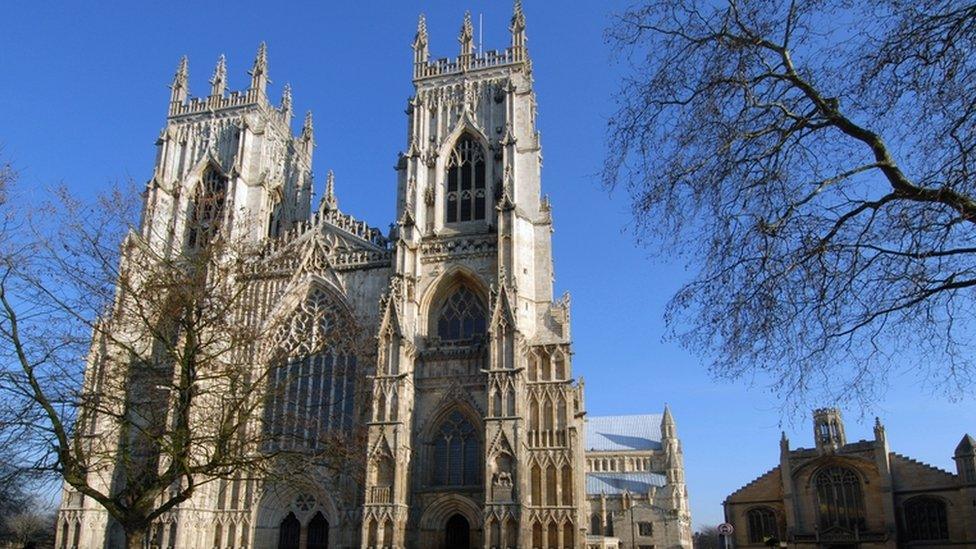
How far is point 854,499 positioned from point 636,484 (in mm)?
26178

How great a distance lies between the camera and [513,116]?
1499 inches

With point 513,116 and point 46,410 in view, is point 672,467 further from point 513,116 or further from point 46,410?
point 46,410

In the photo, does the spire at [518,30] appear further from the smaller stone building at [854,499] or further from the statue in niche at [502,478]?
the smaller stone building at [854,499]

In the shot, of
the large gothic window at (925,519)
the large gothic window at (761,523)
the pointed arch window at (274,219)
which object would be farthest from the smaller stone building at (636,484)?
the pointed arch window at (274,219)

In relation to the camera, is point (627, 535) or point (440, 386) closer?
point (440, 386)

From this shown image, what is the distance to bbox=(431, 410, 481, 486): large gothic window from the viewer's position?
1271 inches

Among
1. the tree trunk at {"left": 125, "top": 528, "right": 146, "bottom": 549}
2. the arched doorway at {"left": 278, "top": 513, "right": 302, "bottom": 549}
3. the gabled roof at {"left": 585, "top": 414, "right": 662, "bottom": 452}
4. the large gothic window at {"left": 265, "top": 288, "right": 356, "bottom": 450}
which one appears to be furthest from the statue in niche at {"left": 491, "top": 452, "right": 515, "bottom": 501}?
the gabled roof at {"left": 585, "top": 414, "right": 662, "bottom": 452}

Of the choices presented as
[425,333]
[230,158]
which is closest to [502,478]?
[425,333]

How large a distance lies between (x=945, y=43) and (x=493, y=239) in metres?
29.0

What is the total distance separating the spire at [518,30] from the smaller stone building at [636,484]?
34392 millimetres

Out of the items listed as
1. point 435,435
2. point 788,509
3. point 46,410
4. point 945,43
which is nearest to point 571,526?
point 435,435

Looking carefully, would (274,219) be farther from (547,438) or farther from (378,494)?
(547,438)

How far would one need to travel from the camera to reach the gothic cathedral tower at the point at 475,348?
99.4 ft

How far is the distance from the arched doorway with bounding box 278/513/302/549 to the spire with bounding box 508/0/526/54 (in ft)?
79.6
